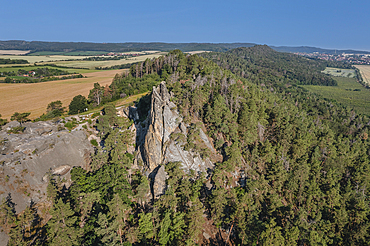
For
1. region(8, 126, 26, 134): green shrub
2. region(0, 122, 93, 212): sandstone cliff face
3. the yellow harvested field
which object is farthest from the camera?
the yellow harvested field

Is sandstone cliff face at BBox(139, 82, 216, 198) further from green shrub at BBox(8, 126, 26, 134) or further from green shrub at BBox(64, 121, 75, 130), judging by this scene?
green shrub at BBox(8, 126, 26, 134)

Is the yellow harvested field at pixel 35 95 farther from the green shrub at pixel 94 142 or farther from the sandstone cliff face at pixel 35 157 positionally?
the green shrub at pixel 94 142

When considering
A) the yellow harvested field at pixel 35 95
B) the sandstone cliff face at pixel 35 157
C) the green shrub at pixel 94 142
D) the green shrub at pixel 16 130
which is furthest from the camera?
the yellow harvested field at pixel 35 95

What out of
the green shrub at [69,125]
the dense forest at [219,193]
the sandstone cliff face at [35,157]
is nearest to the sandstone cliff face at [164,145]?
the dense forest at [219,193]

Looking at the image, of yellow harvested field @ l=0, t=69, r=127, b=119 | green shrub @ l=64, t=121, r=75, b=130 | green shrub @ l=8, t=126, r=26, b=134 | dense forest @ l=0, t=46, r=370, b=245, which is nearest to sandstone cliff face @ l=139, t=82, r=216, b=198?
dense forest @ l=0, t=46, r=370, b=245

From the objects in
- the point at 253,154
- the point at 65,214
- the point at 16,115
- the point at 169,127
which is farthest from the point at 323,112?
the point at 16,115
